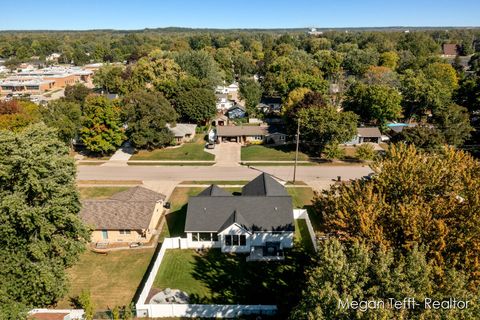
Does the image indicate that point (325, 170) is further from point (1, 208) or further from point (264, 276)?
point (1, 208)

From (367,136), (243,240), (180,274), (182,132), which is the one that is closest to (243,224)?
(243,240)

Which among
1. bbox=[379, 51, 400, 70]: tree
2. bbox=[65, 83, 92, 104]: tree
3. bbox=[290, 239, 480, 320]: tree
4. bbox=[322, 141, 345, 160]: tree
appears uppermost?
bbox=[379, 51, 400, 70]: tree

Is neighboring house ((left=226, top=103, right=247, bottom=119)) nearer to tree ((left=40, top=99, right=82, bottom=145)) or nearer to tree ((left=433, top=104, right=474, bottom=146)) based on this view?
tree ((left=40, top=99, right=82, bottom=145))

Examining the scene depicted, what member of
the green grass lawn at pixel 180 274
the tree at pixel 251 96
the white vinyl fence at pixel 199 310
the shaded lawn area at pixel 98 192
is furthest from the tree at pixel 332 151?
the white vinyl fence at pixel 199 310

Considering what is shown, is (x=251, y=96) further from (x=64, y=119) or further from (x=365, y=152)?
(x=64, y=119)

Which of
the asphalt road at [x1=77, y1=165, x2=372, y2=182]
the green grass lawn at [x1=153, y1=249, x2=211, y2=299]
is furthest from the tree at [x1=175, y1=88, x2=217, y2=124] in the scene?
the green grass lawn at [x1=153, y1=249, x2=211, y2=299]

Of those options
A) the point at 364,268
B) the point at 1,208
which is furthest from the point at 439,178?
the point at 1,208
